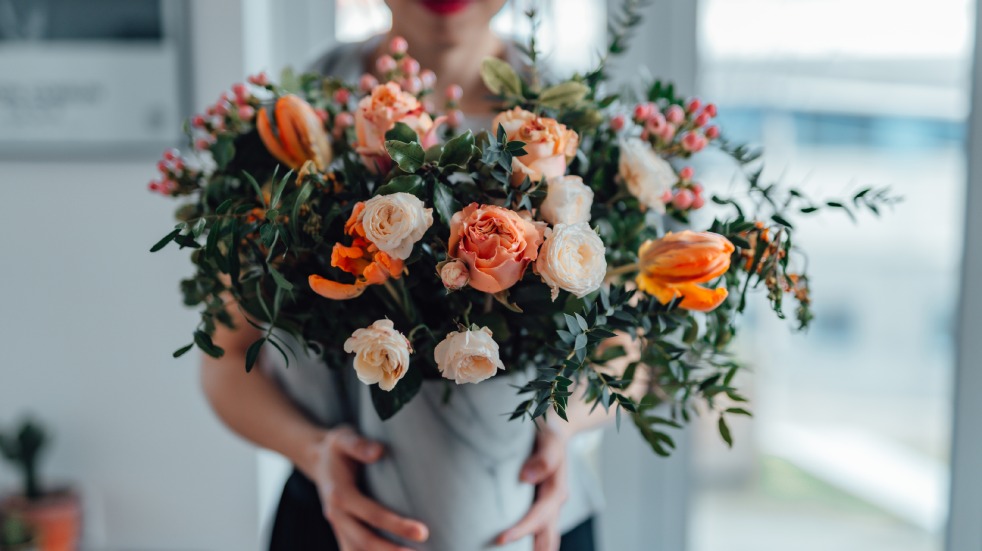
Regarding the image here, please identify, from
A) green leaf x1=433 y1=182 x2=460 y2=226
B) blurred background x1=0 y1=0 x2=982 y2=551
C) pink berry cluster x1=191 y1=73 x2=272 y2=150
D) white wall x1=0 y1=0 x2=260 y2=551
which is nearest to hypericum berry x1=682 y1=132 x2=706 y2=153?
green leaf x1=433 y1=182 x2=460 y2=226

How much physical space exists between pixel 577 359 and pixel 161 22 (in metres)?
1.07

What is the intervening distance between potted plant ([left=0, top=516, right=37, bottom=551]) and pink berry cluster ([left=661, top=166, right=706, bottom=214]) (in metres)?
1.13

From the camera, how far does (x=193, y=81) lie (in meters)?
1.34

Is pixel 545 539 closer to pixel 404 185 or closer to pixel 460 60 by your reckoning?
pixel 404 185

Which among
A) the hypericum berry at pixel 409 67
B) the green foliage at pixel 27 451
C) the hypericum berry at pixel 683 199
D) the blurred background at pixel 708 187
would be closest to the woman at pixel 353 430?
the hypericum berry at pixel 409 67

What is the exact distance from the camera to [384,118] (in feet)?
1.93

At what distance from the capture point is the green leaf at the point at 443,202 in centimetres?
55

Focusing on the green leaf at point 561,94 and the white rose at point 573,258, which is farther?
the green leaf at point 561,94

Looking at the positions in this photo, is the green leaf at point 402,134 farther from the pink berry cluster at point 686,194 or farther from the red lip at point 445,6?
the red lip at point 445,6

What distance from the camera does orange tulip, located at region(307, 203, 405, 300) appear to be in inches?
21.3

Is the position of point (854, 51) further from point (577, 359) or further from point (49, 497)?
point (49, 497)

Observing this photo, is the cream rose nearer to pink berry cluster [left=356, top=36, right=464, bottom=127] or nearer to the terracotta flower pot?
pink berry cluster [left=356, top=36, right=464, bottom=127]

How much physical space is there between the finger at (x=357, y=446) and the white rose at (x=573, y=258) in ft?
0.84

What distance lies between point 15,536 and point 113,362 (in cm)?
30
